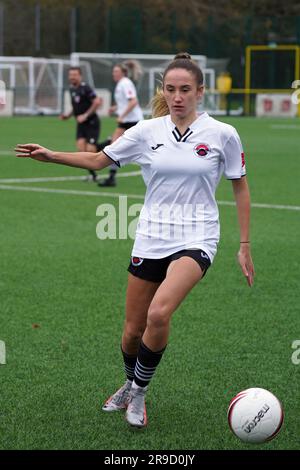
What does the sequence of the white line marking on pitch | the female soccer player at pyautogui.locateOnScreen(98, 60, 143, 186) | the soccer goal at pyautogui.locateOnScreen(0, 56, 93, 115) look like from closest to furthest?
the female soccer player at pyautogui.locateOnScreen(98, 60, 143, 186) < the white line marking on pitch < the soccer goal at pyautogui.locateOnScreen(0, 56, 93, 115)

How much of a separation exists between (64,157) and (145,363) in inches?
54.4

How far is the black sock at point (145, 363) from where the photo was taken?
5895 mm

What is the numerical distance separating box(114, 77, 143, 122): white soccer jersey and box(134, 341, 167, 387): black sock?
14209 mm

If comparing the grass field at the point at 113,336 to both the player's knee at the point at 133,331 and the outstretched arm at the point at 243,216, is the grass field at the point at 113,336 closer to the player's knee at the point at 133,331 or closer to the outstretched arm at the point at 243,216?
the player's knee at the point at 133,331

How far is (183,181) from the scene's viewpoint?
5.95 metres

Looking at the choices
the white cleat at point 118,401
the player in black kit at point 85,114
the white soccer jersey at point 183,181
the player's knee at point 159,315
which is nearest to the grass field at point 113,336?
the white cleat at point 118,401

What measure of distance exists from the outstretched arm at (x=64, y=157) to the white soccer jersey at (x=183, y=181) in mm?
325

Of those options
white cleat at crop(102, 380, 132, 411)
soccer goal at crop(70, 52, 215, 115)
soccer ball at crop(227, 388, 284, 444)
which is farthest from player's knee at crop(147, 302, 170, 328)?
soccer goal at crop(70, 52, 215, 115)

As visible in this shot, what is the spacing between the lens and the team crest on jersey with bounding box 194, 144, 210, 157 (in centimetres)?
597

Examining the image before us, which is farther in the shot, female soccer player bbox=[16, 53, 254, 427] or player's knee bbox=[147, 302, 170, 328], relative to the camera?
female soccer player bbox=[16, 53, 254, 427]

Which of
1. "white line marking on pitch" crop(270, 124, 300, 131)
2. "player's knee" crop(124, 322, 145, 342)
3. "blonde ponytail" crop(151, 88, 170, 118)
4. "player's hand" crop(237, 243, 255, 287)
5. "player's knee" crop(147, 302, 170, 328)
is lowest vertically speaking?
"white line marking on pitch" crop(270, 124, 300, 131)

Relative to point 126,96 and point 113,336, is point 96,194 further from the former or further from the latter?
point 113,336

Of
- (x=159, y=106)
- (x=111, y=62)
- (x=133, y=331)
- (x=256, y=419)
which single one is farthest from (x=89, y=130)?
(x=111, y=62)

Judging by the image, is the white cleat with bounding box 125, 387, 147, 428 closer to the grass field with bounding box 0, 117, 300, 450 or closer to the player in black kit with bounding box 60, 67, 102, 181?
the grass field with bounding box 0, 117, 300, 450
